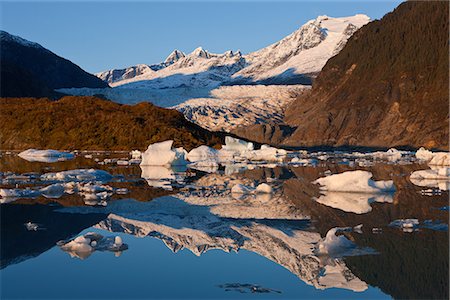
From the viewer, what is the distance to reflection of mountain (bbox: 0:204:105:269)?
7020 mm

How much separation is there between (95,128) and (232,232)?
1517 inches

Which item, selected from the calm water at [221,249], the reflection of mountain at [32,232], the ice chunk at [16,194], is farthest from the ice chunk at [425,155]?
the reflection of mountain at [32,232]

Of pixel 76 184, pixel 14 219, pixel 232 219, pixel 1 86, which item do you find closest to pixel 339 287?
pixel 232 219

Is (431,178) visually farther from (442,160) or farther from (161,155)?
(161,155)

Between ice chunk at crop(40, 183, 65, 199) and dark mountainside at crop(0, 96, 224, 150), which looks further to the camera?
dark mountainside at crop(0, 96, 224, 150)

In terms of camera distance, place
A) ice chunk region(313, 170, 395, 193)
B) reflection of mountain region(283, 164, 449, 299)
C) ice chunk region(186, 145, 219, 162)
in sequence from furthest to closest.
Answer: ice chunk region(186, 145, 219, 162)
ice chunk region(313, 170, 395, 193)
reflection of mountain region(283, 164, 449, 299)

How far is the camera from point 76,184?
14523 mm

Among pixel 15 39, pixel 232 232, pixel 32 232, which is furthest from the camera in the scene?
pixel 15 39

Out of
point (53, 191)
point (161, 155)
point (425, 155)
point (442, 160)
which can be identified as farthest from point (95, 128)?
point (53, 191)

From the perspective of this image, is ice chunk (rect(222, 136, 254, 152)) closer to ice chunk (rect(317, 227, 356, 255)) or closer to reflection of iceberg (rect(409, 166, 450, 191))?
reflection of iceberg (rect(409, 166, 450, 191))

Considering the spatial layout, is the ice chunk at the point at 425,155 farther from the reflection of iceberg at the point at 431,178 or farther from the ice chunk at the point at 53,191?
the ice chunk at the point at 53,191

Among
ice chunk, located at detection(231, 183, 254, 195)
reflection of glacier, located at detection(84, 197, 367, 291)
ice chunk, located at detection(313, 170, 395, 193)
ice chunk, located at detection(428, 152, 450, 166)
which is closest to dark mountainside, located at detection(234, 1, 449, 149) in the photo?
ice chunk, located at detection(428, 152, 450, 166)

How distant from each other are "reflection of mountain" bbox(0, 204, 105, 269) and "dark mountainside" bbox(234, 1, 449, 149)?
57837 millimetres

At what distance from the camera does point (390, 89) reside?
74.5 metres
